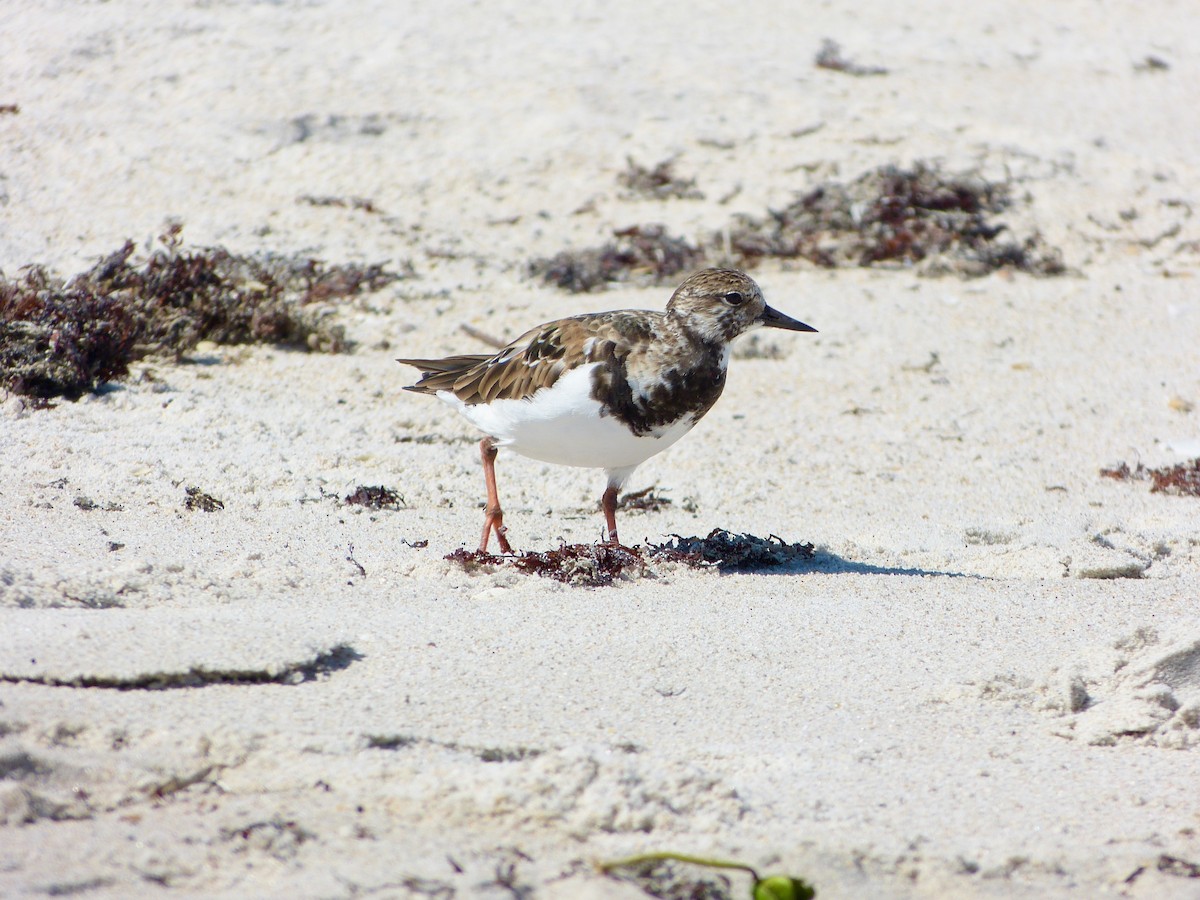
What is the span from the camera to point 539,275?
7.22 metres

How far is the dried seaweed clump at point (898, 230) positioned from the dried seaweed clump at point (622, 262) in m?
0.36

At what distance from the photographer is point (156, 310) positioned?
617 cm

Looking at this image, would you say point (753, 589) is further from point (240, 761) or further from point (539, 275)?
point (539, 275)

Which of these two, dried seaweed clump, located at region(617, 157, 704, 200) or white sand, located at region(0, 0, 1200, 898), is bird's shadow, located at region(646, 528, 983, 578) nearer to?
white sand, located at region(0, 0, 1200, 898)

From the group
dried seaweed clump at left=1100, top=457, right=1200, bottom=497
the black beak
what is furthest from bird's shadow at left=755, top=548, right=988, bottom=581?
dried seaweed clump at left=1100, top=457, right=1200, bottom=497

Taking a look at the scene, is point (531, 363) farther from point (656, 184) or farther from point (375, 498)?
point (656, 184)

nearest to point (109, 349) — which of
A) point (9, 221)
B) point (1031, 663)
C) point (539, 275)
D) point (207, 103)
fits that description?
point (9, 221)

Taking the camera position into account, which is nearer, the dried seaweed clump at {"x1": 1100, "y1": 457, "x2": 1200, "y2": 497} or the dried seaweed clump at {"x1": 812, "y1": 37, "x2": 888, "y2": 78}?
the dried seaweed clump at {"x1": 1100, "y1": 457, "x2": 1200, "y2": 497}

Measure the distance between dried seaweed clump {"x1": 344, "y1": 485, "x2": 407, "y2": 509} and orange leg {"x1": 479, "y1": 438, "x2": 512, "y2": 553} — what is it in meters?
0.41

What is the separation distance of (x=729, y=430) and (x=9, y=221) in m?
4.25

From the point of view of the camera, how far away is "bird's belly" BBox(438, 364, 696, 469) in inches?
160

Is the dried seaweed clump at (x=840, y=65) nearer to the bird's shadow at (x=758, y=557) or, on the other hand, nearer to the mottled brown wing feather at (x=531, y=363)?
the mottled brown wing feather at (x=531, y=363)

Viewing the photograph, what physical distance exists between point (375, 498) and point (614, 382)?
1250 mm

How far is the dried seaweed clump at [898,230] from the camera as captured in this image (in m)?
7.59
